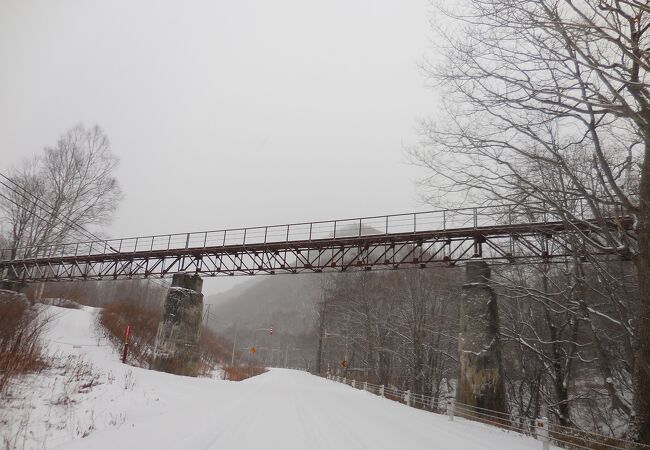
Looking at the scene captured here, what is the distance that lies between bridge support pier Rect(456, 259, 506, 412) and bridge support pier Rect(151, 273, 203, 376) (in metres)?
14.7

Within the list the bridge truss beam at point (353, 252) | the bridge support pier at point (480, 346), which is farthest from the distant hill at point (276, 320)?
the bridge support pier at point (480, 346)

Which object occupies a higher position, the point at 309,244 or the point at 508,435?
the point at 309,244

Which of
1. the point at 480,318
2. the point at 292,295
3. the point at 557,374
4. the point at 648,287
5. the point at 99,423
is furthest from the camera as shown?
the point at 292,295

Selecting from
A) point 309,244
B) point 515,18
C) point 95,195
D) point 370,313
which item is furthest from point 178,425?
point 95,195

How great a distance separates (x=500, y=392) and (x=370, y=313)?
54.9 ft

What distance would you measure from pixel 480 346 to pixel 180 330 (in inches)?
631

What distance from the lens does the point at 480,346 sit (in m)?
14.8

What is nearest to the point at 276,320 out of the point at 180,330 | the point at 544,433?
the point at 180,330

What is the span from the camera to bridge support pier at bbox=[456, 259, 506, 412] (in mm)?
14125

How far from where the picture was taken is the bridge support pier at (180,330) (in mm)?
21141

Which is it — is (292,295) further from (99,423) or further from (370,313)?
(99,423)

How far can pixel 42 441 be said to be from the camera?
19.0ft

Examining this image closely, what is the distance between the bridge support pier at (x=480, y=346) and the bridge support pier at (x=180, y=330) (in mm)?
14744

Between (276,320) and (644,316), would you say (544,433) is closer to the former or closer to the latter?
(644,316)
